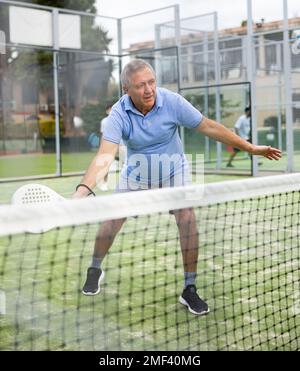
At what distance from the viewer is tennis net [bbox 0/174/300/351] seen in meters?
2.73

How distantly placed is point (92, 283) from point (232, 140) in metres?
1.42

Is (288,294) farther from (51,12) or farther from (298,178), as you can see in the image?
(51,12)

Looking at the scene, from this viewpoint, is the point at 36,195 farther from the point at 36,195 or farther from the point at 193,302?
the point at 193,302

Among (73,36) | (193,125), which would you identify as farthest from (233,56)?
(193,125)

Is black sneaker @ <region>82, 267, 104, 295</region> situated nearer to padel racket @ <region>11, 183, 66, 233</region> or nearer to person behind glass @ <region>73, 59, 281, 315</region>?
person behind glass @ <region>73, 59, 281, 315</region>

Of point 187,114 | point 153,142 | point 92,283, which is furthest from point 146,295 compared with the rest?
point 187,114

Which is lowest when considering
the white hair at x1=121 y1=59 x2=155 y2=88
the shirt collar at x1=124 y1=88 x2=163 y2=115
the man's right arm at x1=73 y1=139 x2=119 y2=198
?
the man's right arm at x1=73 y1=139 x2=119 y2=198

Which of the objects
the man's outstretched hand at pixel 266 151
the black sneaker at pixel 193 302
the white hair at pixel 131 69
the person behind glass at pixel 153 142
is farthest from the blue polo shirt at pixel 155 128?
the black sneaker at pixel 193 302

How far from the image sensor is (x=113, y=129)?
399 cm

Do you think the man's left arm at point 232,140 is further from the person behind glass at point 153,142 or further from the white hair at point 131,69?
the white hair at point 131,69

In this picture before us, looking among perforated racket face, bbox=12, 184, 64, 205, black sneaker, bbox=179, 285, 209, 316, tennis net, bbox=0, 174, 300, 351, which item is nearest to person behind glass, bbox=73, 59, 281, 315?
black sneaker, bbox=179, 285, 209, 316

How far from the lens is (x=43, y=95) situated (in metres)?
22.8
